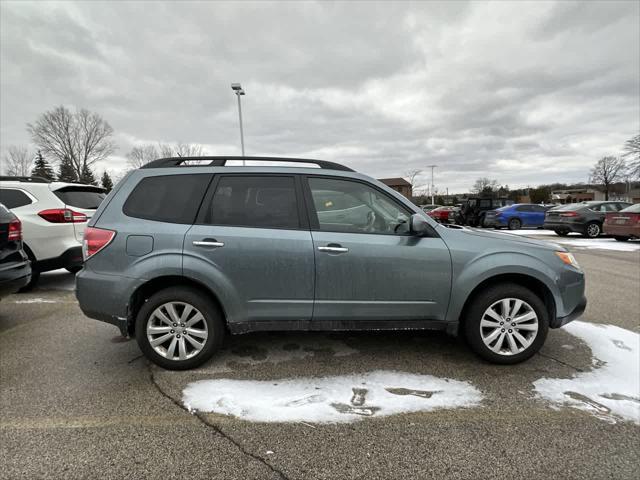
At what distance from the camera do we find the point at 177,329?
2.89m

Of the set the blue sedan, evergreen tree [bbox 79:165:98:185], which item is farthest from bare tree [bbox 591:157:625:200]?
evergreen tree [bbox 79:165:98:185]

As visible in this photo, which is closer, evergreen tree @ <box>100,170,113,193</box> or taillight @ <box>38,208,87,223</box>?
taillight @ <box>38,208,87,223</box>

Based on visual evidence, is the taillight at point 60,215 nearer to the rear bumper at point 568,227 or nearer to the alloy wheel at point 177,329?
the alloy wheel at point 177,329

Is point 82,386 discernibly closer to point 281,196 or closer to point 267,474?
point 267,474

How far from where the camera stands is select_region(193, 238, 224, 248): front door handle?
9.23 ft

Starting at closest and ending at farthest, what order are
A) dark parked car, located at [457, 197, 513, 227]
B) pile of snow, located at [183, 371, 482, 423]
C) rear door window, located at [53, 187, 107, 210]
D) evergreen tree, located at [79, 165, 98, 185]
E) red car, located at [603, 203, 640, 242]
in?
1. pile of snow, located at [183, 371, 482, 423]
2. rear door window, located at [53, 187, 107, 210]
3. red car, located at [603, 203, 640, 242]
4. dark parked car, located at [457, 197, 513, 227]
5. evergreen tree, located at [79, 165, 98, 185]

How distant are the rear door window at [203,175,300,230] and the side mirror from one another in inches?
38.4

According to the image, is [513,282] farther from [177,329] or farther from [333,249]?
[177,329]

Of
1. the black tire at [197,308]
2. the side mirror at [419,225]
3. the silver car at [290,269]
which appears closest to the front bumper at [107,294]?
the silver car at [290,269]

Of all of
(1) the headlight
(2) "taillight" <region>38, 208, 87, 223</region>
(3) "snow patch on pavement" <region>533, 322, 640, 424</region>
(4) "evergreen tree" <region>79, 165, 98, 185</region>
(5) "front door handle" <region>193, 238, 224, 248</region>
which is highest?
(4) "evergreen tree" <region>79, 165, 98, 185</region>

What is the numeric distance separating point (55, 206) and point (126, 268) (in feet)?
11.9

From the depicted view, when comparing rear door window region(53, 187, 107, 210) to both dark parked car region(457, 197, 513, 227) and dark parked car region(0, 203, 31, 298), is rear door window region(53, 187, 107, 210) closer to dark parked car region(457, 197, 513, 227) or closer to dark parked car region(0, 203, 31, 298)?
dark parked car region(0, 203, 31, 298)

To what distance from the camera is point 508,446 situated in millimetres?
2094

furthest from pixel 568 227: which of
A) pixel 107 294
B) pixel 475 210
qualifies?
pixel 107 294
